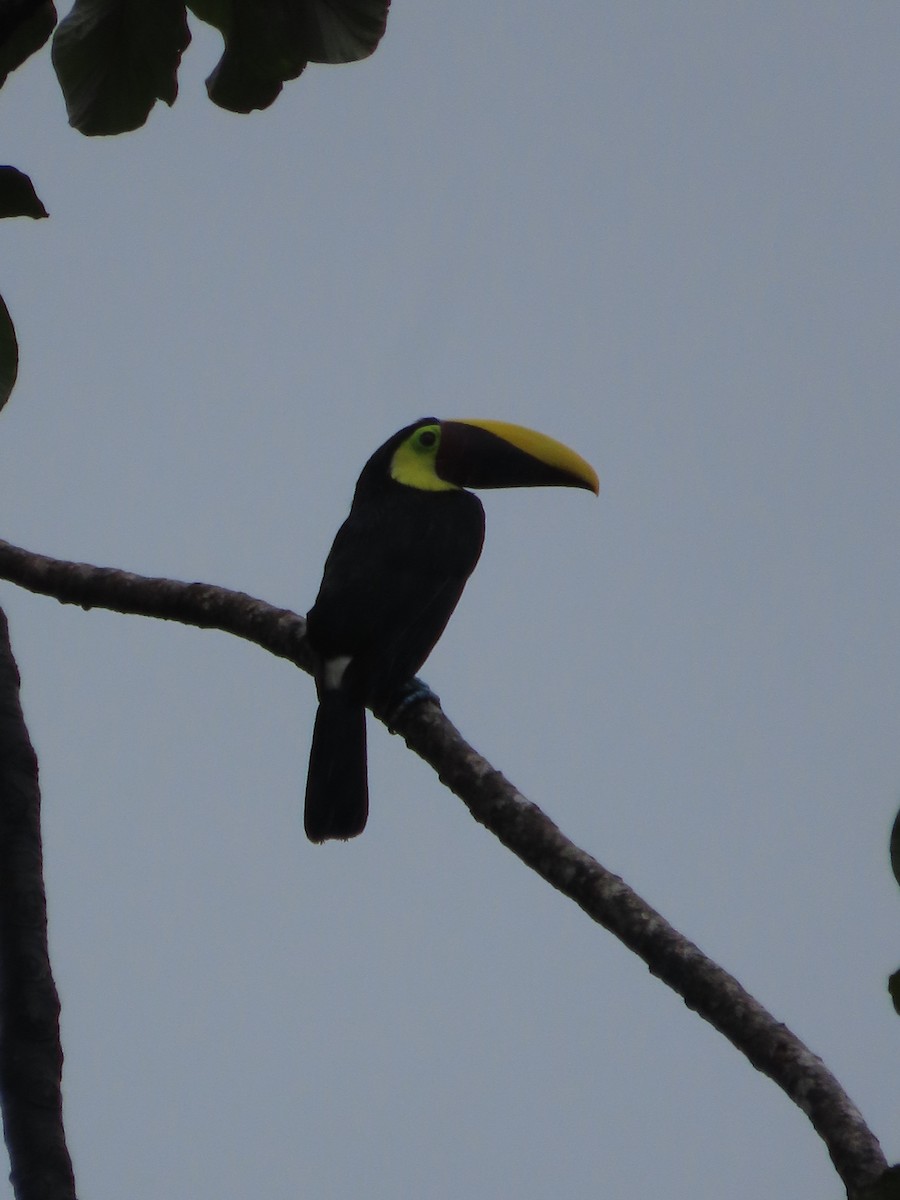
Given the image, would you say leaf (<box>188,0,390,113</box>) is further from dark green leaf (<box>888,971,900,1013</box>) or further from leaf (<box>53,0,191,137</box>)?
dark green leaf (<box>888,971,900,1013</box>)

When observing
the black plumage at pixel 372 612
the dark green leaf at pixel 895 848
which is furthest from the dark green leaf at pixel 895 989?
the black plumage at pixel 372 612

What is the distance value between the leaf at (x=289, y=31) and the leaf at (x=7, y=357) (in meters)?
0.69

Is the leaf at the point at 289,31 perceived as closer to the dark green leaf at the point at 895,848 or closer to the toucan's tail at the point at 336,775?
the toucan's tail at the point at 336,775

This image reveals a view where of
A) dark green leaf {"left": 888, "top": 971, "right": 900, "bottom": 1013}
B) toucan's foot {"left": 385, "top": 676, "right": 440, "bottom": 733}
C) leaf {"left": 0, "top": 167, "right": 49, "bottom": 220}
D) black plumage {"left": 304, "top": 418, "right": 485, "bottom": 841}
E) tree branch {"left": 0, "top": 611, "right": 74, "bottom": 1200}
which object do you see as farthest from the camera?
black plumage {"left": 304, "top": 418, "right": 485, "bottom": 841}

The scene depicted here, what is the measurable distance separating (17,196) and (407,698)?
1.43 m

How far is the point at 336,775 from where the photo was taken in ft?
11.8

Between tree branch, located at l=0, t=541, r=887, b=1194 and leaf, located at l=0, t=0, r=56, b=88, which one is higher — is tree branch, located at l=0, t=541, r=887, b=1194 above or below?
below

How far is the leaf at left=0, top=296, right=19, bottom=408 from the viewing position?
2.76 meters

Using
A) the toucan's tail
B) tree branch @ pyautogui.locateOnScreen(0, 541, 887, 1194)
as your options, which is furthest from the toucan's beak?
tree branch @ pyautogui.locateOnScreen(0, 541, 887, 1194)

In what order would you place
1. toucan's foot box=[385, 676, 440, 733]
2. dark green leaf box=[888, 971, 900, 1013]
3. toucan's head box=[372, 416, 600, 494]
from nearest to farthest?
1. dark green leaf box=[888, 971, 900, 1013]
2. toucan's foot box=[385, 676, 440, 733]
3. toucan's head box=[372, 416, 600, 494]

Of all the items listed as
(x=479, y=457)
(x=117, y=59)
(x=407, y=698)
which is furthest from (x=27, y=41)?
(x=479, y=457)

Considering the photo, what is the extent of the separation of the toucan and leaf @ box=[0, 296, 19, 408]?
944 millimetres

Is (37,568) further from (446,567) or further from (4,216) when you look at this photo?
(446,567)

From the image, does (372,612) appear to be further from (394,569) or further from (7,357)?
(7,357)
